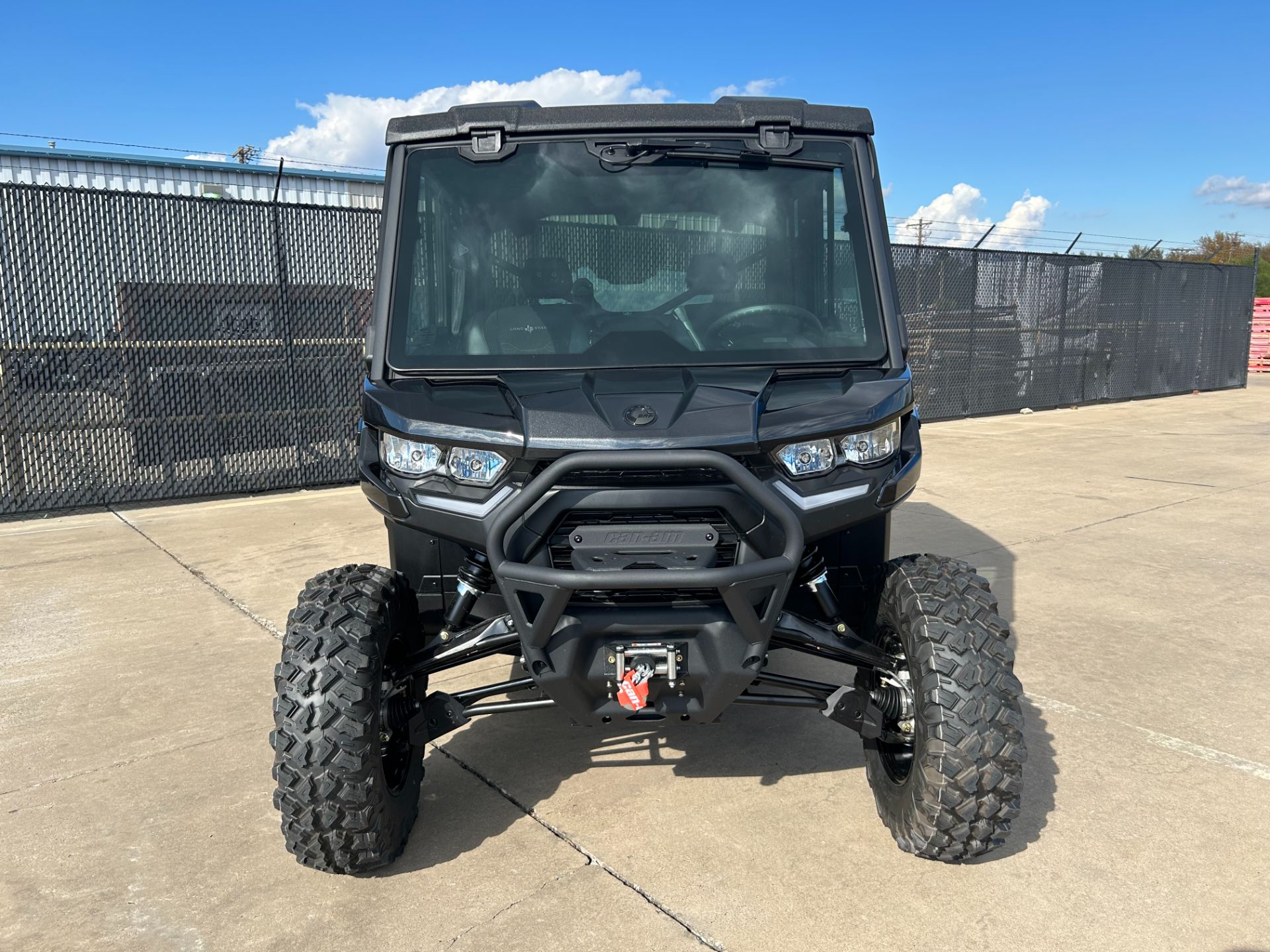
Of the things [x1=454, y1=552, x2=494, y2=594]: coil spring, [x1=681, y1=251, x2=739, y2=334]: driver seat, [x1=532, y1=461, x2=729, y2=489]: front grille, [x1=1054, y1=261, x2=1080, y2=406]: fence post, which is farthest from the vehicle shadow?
[x1=1054, y1=261, x2=1080, y2=406]: fence post

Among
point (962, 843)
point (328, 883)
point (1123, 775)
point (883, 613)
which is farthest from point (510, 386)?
point (1123, 775)

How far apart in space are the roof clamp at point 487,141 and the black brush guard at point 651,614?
4.05 ft

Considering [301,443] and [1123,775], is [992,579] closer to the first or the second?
[1123,775]

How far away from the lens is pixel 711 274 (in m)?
3.34

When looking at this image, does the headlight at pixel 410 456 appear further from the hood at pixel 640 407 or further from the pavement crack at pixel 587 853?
the pavement crack at pixel 587 853

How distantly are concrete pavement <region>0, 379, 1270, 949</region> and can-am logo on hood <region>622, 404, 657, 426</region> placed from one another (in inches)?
53.3

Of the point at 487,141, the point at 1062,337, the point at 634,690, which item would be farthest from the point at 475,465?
the point at 1062,337

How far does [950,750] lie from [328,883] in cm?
184

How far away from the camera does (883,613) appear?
313cm

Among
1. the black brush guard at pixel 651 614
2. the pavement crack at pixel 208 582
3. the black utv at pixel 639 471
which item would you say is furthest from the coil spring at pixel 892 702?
the pavement crack at pixel 208 582

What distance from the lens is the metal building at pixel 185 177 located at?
1738 cm

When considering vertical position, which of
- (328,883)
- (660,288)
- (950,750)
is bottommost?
(328,883)

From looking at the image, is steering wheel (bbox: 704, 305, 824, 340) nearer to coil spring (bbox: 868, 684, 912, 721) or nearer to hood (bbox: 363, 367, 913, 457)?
hood (bbox: 363, 367, 913, 457)

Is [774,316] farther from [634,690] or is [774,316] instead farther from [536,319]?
[634,690]
